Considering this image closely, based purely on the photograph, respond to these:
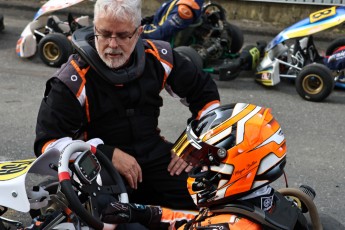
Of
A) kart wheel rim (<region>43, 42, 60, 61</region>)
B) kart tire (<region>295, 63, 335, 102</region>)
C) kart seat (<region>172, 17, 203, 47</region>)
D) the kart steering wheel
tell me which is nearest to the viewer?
the kart steering wheel

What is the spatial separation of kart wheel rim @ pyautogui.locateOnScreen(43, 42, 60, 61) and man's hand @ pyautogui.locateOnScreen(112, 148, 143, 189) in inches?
174

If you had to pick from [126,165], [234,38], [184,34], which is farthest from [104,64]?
[234,38]

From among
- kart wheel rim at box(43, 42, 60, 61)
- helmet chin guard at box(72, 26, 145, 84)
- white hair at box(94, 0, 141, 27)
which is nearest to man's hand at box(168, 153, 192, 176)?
helmet chin guard at box(72, 26, 145, 84)

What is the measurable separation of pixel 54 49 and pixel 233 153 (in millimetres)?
5289

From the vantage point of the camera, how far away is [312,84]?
6805 mm

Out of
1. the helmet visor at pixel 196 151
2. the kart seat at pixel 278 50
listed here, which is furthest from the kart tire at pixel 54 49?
the helmet visor at pixel 196 151

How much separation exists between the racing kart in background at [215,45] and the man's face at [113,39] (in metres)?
3.89

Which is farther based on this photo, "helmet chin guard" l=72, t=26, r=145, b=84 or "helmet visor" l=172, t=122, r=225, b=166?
"helmet chin guard" l=72, t=26, r=145, b=84

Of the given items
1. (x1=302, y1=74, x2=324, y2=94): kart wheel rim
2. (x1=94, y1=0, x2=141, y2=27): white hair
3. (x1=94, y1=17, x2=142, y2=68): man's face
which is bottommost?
(x1=302, y1=74, x2=324, y2=94): kart wheel rim

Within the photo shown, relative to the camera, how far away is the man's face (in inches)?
128

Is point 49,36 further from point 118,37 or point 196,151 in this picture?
point 196,151

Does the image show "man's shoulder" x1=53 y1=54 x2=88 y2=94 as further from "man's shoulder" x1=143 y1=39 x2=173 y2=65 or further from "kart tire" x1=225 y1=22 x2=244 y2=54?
"kart tire" x1=225 y1=22 x2=244 y2=54

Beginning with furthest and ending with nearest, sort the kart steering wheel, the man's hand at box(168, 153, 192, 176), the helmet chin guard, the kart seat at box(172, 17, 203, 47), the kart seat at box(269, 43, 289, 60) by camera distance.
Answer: the kart seat at box(269, 43, 289, 60)
the kart seat at box(172, 17, 203, 47)
the man's hand at box(168, 153, 192, 176)
the helmet chin guard
the kart steering wheel

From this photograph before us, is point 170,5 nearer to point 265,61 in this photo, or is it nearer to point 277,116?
point 265,61
